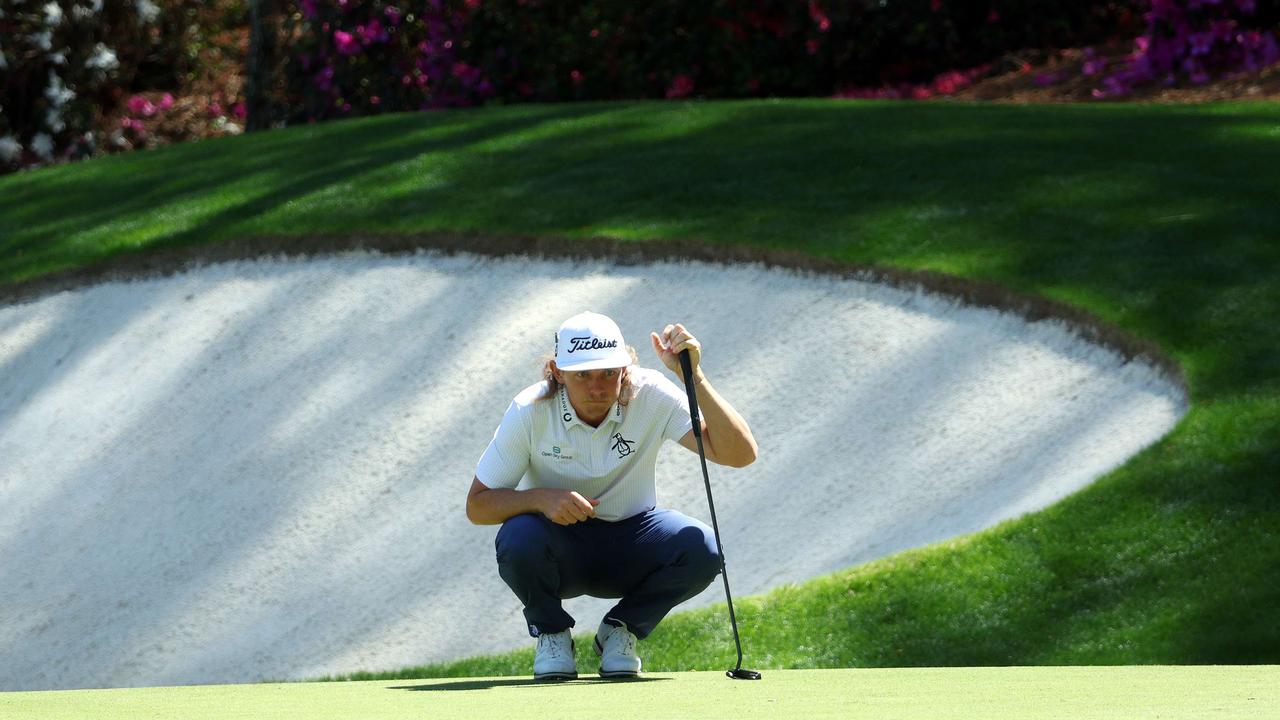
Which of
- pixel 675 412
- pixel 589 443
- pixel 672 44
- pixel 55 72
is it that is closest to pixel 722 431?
pixel 675 412

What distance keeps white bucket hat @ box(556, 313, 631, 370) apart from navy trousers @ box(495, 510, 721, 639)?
1.80ft

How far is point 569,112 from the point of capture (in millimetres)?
14805

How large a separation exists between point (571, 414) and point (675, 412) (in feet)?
1.12

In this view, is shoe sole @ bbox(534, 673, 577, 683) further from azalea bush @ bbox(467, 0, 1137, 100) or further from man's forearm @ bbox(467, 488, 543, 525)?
azalea bush @ bbox(467, 0, 1137, 100)

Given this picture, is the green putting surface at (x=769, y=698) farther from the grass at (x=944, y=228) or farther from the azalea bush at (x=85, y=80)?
the azalea bush at (x=85, y=80)

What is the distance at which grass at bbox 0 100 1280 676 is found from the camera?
6.65 m

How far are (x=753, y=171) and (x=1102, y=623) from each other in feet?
20.4

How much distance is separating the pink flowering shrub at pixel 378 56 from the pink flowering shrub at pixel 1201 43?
7.14 metres

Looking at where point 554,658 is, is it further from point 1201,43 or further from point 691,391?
point 1201,43

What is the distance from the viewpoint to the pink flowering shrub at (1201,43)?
15234 mm

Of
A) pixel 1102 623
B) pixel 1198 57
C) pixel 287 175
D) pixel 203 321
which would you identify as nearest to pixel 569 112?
pixel 287 175

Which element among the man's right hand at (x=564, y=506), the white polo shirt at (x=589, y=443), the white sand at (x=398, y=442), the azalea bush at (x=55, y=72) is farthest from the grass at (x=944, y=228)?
the azalea bush at (x=55, y=72)

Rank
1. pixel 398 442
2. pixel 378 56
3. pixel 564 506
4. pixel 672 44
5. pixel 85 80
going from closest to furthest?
pixel 564 506
pixel 398 442
pixel 672 44
pixel 378 56
pixel 85 80

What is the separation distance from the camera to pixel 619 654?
17.2ft
